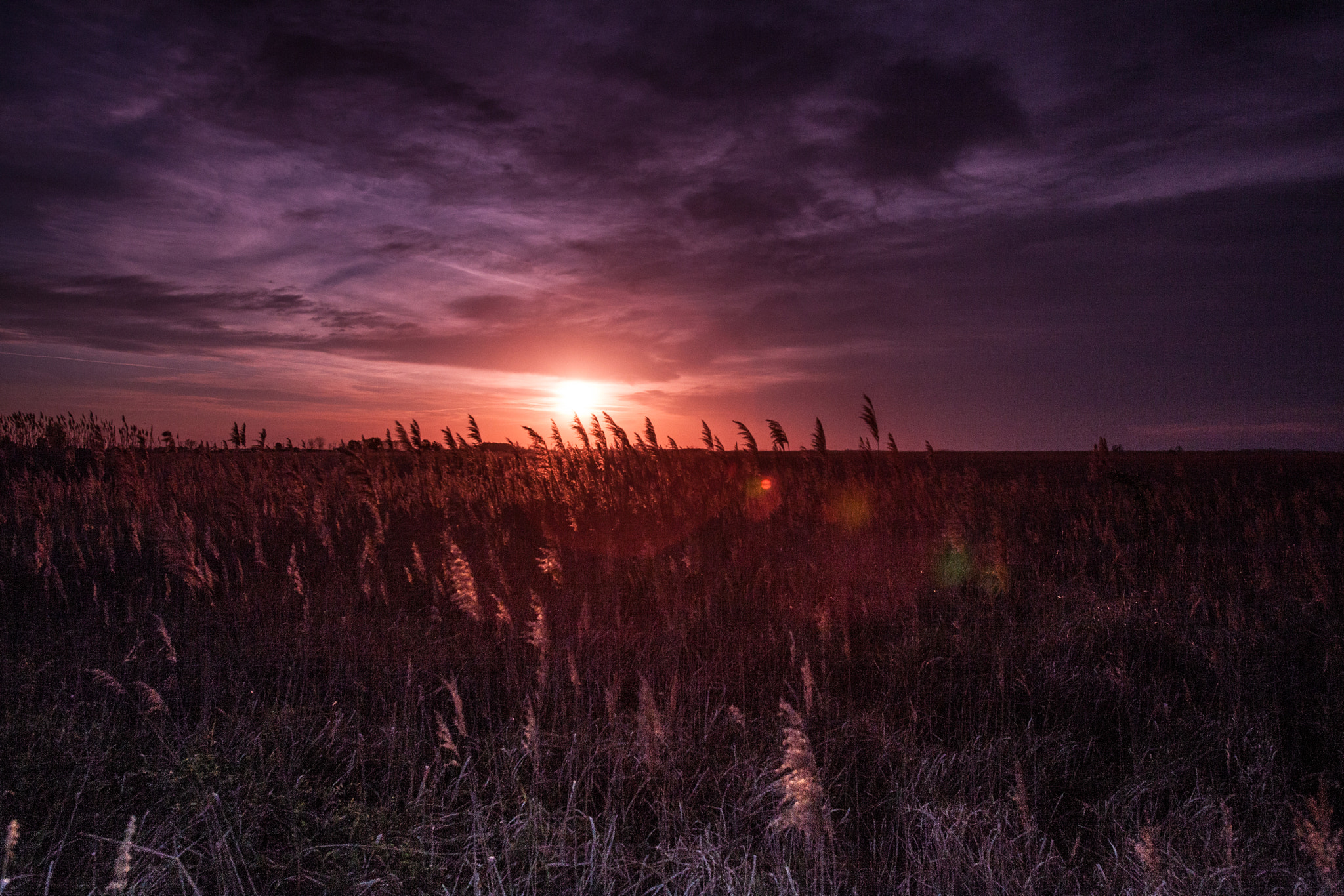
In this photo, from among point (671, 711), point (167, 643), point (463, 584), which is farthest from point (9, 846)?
point (167, 643)

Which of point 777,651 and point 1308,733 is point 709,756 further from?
point 1308,733

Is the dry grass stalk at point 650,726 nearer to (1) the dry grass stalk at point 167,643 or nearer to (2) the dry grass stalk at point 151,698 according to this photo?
(2) the dry grass stalk at point 151,698

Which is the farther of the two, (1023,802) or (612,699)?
(612,699)

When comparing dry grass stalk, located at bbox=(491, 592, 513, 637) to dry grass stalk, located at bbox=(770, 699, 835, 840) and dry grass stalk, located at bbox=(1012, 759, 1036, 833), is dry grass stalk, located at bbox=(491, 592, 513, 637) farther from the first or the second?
dry grass stalk, located at bbox=(1012, 759, 1036, 833)

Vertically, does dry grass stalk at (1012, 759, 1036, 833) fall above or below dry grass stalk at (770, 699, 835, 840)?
below

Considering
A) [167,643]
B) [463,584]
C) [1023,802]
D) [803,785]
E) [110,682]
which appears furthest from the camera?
[167,643]

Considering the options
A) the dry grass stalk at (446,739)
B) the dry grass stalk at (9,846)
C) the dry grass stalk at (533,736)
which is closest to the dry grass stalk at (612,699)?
the dry grass stalk at (533,736)

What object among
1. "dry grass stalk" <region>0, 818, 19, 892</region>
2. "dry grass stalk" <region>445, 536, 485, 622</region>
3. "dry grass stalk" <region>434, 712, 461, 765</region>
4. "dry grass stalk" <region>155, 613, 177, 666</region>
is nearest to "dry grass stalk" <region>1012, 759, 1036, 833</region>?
"dry grass stalk" <region>434, 712, 461, 765</region>

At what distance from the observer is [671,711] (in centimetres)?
332

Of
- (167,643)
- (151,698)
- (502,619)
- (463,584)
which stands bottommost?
(151,698)

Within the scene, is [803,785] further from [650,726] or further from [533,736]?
[533,736]

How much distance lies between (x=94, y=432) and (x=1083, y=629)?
50.8ft

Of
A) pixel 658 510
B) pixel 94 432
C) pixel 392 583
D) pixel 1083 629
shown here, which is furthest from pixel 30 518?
pixel 1083 629

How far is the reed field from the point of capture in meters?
2.48
